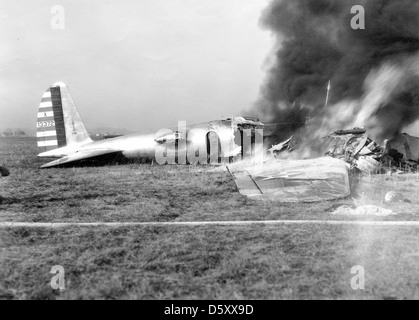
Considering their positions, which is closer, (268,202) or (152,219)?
(152,219)

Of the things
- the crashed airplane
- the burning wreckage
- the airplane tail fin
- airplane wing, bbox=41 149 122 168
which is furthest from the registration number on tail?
the burning wreckage

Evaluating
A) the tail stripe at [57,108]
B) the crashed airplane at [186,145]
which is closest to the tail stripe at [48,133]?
the tail stripe at [57,108]

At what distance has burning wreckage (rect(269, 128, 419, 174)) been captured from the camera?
13383 millimetres

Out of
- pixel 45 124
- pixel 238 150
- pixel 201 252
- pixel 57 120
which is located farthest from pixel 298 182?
pixel 45 124

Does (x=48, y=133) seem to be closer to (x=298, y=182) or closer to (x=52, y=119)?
(x=52, y=119)

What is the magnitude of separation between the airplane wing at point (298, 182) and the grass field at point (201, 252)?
58cm

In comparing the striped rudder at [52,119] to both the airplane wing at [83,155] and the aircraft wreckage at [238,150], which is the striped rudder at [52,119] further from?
the airplane wing at [83,155]

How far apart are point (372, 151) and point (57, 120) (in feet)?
51.3

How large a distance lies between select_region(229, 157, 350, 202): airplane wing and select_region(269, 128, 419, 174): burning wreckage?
3.07m

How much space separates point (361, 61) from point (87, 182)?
13.3m

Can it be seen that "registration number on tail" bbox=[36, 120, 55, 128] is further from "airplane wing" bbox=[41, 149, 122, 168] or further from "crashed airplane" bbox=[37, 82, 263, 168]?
"airplane wing" bbox=[41, 149, 122, 168]

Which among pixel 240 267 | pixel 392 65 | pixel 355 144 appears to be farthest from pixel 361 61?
pixel 240 267
